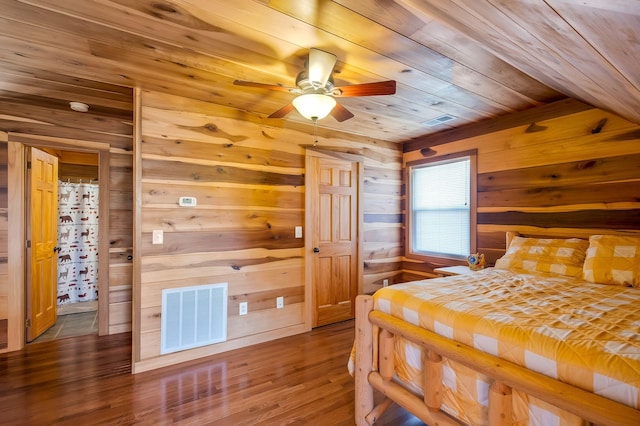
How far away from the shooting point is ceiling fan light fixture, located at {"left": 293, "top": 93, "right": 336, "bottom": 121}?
196 centimetres

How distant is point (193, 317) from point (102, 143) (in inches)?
87.1

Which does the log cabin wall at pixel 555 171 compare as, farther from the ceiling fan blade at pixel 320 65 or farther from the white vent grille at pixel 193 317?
the white vent grille at pixel 193 317

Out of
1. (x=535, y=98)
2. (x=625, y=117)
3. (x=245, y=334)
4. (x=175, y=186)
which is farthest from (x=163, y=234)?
(x=625, y=117)

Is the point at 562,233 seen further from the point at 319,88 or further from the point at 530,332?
the point at 319,88

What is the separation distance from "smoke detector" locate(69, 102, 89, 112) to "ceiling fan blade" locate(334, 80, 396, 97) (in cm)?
264

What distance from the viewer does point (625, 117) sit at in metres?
2.43

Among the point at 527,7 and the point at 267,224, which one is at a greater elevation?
the point at 527,7

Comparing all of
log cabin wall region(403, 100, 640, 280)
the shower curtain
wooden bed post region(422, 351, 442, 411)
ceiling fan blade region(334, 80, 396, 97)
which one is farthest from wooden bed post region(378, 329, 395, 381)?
the shower curtain

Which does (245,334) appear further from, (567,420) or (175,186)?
(567,420)

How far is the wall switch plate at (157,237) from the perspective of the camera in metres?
2.64

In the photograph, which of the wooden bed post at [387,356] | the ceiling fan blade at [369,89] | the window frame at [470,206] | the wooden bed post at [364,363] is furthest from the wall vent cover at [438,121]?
the wooden bed post at [387,356]

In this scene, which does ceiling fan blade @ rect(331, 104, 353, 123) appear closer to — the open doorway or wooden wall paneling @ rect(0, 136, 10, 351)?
wooden wall paneling @ rect(0, 136, 10, 351)

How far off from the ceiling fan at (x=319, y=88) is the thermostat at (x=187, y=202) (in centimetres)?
131

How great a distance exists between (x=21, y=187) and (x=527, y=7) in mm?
4153
